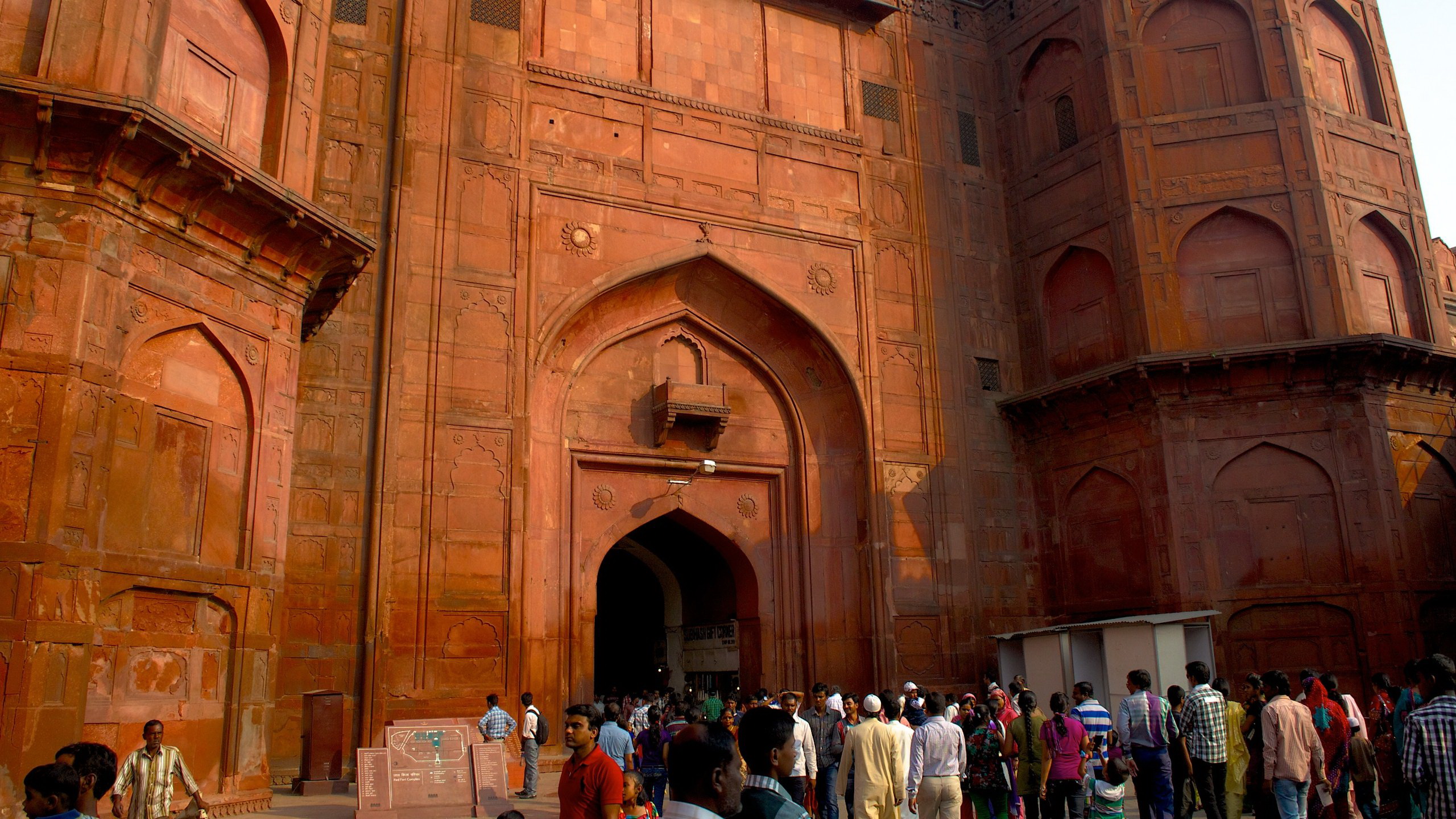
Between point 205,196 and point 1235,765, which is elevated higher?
point 205,196

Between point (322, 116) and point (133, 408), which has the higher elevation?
point (322, 116)

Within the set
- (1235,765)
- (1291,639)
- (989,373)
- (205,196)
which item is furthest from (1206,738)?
(989,373)

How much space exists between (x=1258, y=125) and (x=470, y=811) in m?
14.2

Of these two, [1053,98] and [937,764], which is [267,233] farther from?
[1053,98]

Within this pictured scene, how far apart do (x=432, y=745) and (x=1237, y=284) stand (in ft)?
41.7

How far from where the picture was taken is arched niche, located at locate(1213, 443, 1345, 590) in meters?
14.3

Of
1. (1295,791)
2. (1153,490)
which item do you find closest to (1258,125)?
(1153,490)

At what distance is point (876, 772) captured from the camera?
21.2ft

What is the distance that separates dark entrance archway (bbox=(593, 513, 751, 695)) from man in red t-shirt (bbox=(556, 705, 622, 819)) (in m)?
10.5

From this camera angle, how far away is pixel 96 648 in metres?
8.31

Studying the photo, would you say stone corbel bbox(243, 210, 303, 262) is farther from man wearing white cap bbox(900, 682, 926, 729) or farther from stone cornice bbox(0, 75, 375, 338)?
man wearing white cap bbox(900, 682, 926, 729)

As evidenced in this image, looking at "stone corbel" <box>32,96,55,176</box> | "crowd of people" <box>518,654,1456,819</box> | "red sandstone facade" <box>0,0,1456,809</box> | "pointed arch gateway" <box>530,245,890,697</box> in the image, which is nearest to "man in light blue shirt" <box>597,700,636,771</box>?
"crowd of people" <box>518,654,1456,819</box>

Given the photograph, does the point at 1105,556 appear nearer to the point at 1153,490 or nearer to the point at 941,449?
the point at 1153,490

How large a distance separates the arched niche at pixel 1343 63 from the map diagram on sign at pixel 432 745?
49.4 ft
